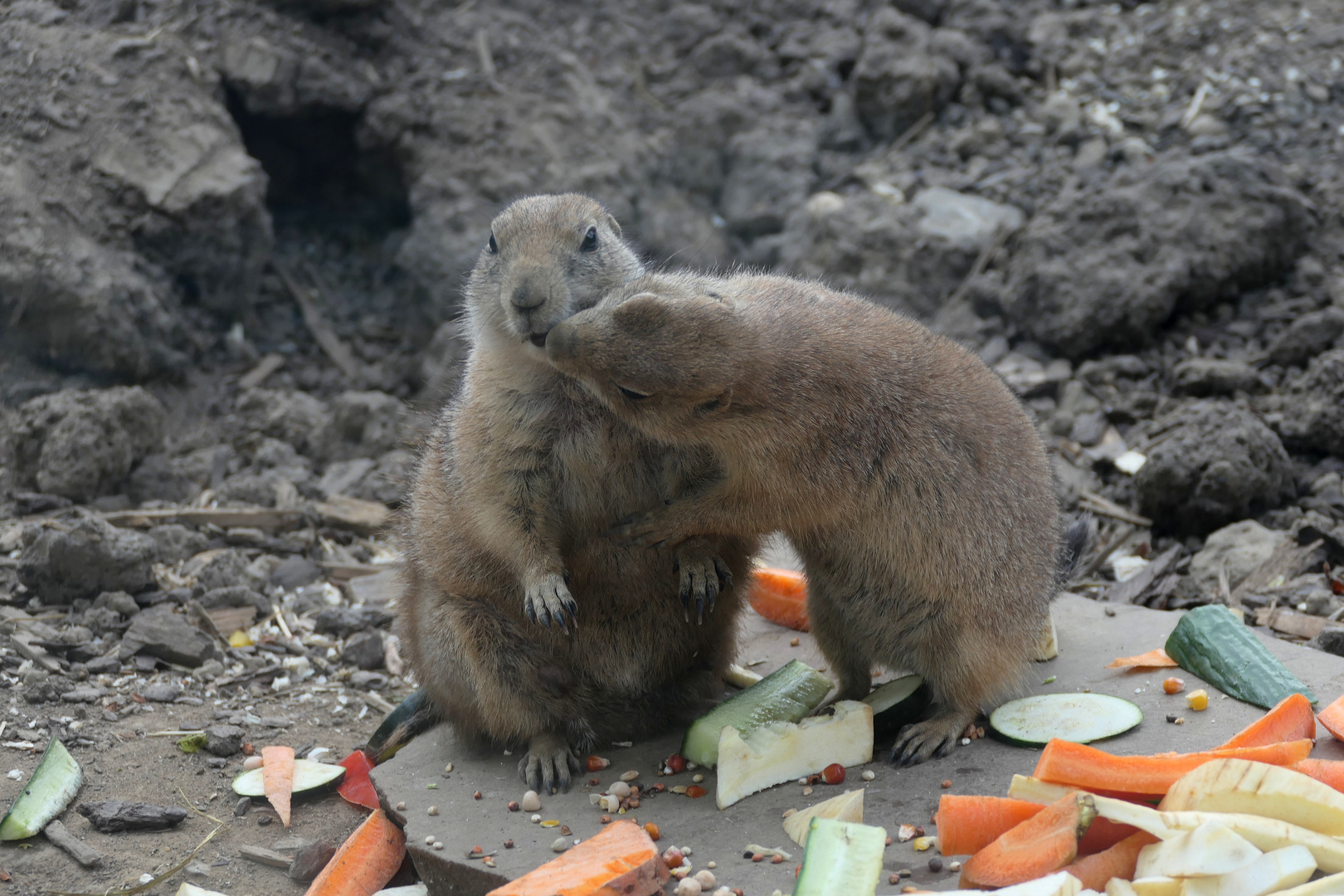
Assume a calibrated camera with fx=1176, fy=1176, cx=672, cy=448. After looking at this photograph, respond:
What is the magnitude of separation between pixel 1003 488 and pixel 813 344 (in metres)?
1.07

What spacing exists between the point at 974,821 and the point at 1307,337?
18.3ft

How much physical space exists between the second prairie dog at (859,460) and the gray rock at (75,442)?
14.8ft

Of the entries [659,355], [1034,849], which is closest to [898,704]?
[1034,849]

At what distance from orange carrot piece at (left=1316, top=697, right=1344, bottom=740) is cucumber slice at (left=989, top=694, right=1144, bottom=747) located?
0.65 m

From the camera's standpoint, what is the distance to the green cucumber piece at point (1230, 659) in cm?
484

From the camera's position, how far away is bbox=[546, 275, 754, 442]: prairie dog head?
167 inches

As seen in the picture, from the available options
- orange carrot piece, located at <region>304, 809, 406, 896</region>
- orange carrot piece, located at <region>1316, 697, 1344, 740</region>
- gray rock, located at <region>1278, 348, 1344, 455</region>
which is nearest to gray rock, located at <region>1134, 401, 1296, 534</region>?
gray rock, located at <region>1278, 348, 1344, 455</region>

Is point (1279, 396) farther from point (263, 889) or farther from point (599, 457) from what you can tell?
point (263, 889)

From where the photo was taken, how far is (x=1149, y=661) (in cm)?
528

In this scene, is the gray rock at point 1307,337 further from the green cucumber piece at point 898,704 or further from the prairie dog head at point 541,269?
the prairie dog head at point 541,269

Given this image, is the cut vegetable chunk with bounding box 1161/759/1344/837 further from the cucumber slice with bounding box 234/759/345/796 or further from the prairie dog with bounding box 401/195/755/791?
the cucumber slice with bounding box 234/759/345/796

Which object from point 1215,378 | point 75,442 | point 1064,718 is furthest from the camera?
point 1215,378

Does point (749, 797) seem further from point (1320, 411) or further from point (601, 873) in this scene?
point (1320, 411)

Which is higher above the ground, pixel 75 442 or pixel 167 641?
pixel 75 442
